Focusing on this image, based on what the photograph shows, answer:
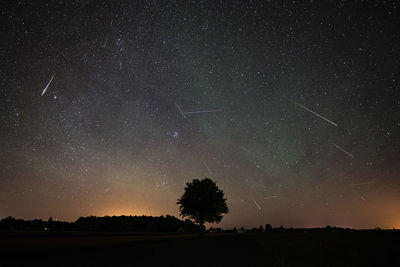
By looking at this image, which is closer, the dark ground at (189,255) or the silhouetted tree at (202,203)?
the dark ground at (189,255)

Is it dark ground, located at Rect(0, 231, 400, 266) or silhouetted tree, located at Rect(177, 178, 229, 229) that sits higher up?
silhouetted tree, located at Rect(177, 178, 229, 229)

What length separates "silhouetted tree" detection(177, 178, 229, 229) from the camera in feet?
145

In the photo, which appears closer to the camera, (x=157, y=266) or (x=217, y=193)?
(x=157, y=266)

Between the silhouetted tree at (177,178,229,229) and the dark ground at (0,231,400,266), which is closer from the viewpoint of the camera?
the dark ground at (0,231,400,266)

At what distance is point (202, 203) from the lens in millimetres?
44156

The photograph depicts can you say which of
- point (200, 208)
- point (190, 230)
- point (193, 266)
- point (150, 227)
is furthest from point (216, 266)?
point (150, 227)

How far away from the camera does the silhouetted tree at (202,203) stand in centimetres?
4422

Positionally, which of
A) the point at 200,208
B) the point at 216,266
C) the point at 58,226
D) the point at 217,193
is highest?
the point at 217,193

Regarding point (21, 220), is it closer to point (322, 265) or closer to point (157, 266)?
point (157, 266)

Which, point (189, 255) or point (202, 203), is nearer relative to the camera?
point (189, 255)

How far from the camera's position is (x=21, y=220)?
160ft

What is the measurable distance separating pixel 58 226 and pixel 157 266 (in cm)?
4474

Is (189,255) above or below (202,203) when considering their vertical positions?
below

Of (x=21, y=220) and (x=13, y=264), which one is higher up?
(x=21, y=220)
